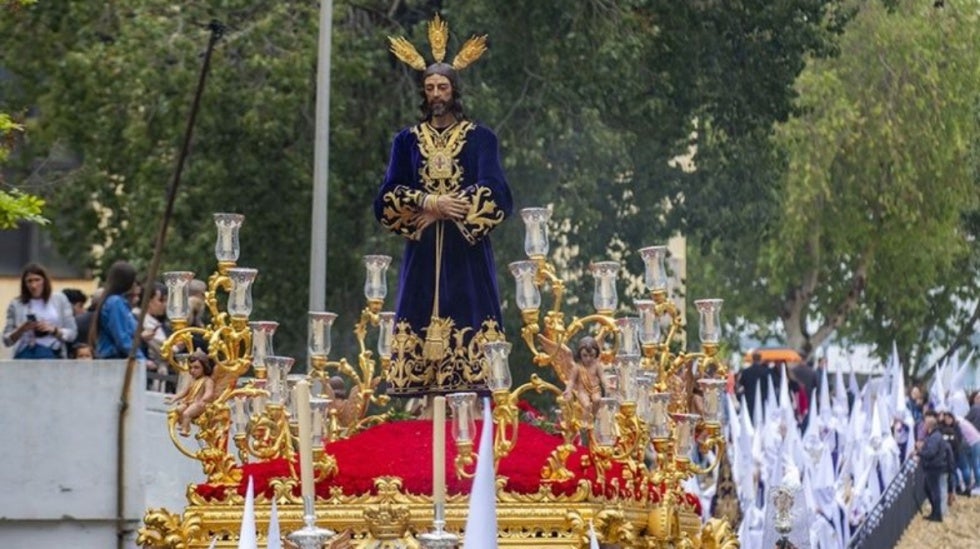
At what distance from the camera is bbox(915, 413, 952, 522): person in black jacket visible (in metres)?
33.7

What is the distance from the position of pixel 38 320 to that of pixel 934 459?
16567mm

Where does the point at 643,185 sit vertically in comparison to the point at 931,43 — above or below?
below

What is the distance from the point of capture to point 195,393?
12.4 meters

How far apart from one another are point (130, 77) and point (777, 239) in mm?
23727

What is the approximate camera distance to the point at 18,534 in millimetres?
19703

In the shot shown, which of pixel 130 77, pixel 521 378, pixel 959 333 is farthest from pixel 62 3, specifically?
pixel 959 333

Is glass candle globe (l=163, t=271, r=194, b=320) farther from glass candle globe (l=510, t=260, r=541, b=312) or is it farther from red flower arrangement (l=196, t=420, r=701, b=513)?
glass candle globe (l=510, t=260, r=541, b=312)

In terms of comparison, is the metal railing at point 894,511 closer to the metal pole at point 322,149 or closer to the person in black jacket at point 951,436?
the person in black jacket at point 951,436

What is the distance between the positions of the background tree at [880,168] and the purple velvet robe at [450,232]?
32.0 m

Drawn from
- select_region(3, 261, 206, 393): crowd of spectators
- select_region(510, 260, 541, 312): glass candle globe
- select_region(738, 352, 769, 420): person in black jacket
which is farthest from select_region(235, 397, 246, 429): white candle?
select_region(738, 352, 769, 420): person in black jacket

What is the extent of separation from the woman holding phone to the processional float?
20.5 feet

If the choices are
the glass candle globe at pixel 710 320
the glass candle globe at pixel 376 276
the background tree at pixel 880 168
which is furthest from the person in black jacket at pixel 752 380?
the glass candle globe at pixel 710 320

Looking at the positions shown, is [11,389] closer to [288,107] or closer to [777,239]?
[288,107]

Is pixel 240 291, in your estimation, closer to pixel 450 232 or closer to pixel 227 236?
pixel 227 236
